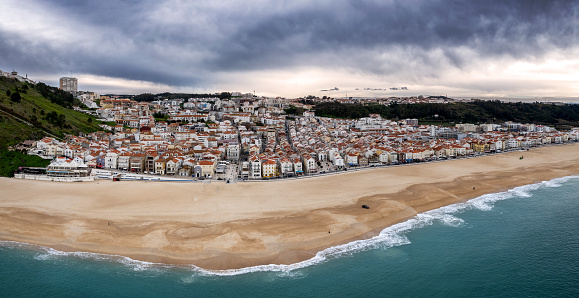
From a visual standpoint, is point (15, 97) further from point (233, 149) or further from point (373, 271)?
point (373, 271)

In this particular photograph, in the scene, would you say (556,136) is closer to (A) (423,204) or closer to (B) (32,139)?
(A) (423,204)

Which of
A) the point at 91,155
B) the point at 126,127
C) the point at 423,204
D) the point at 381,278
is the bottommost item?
the point at 381,278

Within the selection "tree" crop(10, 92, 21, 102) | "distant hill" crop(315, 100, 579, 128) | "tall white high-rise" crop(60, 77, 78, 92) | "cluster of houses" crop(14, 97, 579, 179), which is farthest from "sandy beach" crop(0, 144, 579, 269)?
"tall white high-rise" crop(60, 77, 78, 92)

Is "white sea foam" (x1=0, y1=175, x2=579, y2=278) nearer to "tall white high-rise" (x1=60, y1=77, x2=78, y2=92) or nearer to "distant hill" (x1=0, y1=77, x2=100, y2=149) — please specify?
"distant hill" (x1=0, y1=77, x2=100, y2=149)

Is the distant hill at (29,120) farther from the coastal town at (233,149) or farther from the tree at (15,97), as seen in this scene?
the coastal town at (233,149)

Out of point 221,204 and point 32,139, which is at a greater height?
point 32,139

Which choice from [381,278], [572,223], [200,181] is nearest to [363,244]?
[381,278]
